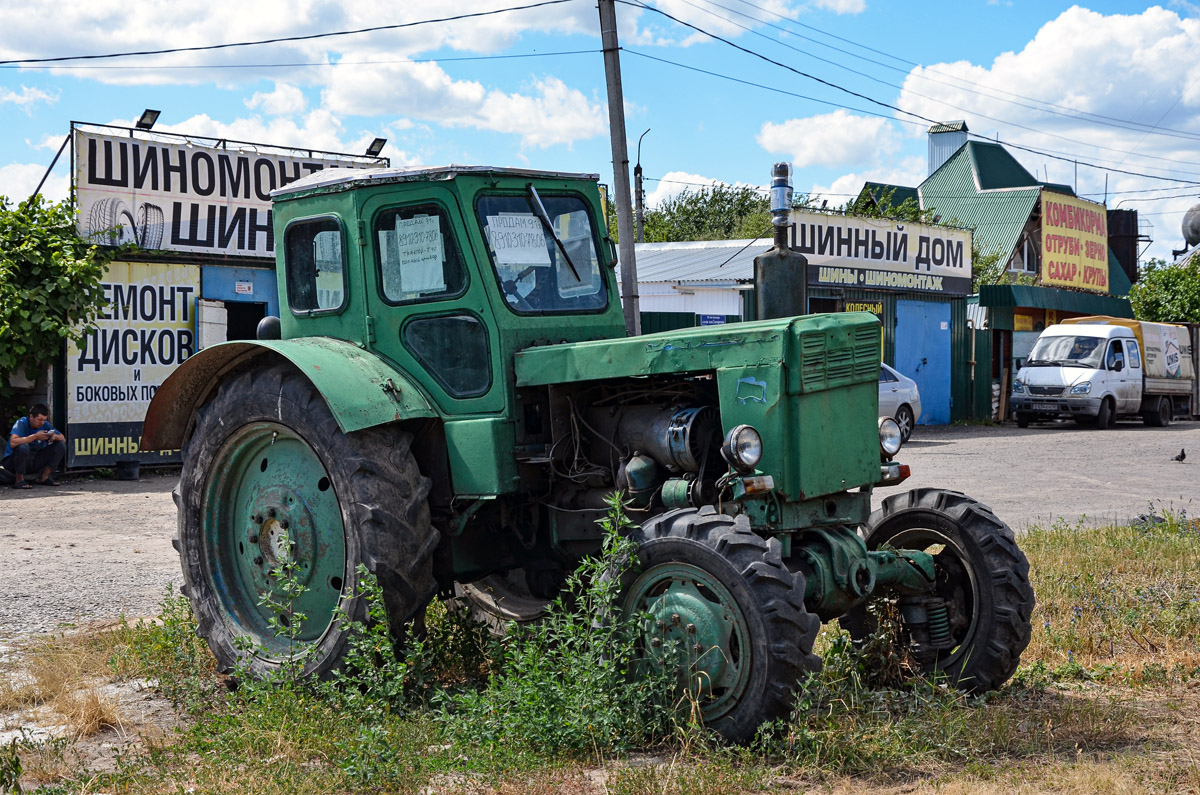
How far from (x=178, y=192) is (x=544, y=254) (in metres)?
13.3

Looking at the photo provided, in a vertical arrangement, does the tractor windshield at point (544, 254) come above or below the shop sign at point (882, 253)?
below

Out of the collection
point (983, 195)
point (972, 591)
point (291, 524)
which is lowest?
point (972, 591)

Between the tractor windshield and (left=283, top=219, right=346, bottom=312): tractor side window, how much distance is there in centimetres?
85

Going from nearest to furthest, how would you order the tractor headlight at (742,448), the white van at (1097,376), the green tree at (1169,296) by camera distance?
the tractor headlight at (742,448) < the white van at (1097,376) < the green tree at (1169,296)

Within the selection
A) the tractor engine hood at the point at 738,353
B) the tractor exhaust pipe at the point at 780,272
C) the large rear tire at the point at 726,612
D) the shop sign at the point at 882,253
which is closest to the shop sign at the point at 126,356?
the tractor exhaust pipe at the point at 780,272

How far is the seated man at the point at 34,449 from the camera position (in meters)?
15.7

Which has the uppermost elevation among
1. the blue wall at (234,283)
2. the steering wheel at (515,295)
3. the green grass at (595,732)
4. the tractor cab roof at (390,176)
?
the blue wall at (234,283)

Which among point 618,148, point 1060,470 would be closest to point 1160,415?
point 1060,470

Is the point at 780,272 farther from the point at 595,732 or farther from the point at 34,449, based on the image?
the point at 34,449

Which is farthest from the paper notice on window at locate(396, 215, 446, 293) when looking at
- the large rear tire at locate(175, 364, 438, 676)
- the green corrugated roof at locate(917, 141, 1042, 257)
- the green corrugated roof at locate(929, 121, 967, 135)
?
the green corrugated roof at locate(929, 121, 967, 135)

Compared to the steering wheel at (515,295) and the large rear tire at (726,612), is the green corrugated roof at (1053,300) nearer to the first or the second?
the steering wheel at (515,295)

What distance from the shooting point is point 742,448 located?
5.14 metres

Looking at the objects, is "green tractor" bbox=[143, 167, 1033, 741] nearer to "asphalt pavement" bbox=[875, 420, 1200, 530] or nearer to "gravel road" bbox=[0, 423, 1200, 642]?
"gravel road" bbox=[0, 423, 1200, 642]

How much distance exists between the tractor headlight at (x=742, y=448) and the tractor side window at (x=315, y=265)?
2281 millimetres
